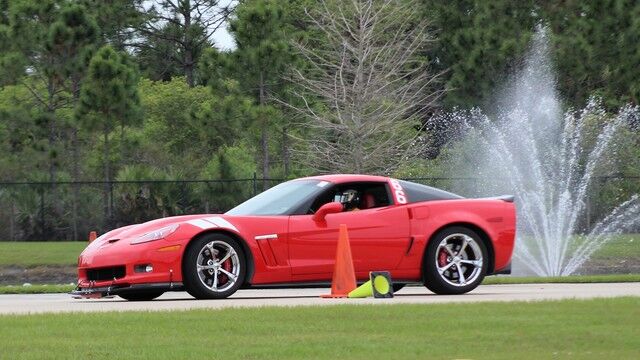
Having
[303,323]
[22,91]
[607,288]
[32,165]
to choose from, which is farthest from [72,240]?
[303,323]

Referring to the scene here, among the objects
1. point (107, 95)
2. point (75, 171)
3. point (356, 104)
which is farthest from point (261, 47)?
point (75, 171)

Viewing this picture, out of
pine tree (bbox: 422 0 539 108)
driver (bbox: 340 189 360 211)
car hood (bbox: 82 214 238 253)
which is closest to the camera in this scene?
car hood (bbox: 82 214 238 253)

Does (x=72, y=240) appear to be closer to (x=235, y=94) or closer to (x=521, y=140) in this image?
(x=235, y=94)

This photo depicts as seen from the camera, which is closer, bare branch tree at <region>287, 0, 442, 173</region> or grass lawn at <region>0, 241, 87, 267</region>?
grass lawn at <region>0, 241, 87, 267</region>

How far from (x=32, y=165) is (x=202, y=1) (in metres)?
27.4

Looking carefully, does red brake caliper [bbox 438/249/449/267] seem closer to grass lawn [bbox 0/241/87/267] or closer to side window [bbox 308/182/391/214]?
side window [bbox 308/182/391/214]

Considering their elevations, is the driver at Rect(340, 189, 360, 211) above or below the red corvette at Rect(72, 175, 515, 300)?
above

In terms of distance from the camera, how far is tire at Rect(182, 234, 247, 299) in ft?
47.0

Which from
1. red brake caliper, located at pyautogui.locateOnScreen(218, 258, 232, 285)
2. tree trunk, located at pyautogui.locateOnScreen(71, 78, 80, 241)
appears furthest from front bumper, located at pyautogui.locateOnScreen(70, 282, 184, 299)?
tree trunk, located at pyautogui.locateOnScreen(71, 78, 80, 241)

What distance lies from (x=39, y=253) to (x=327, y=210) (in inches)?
683

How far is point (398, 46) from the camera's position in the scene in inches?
1623

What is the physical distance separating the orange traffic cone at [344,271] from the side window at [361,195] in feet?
3.32

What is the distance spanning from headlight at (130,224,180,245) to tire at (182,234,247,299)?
243 mm

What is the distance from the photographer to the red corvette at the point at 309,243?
14359 mm
